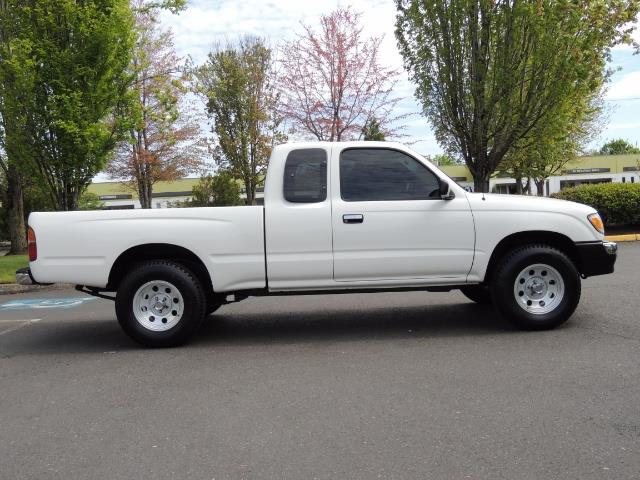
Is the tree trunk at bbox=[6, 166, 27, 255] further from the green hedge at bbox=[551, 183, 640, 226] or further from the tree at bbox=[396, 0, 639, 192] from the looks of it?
the green hedge at bbox=[551, 183, 640, 226]

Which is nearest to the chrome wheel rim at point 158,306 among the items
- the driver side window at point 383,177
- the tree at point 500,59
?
the driver side window at point 383,177

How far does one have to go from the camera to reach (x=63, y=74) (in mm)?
12320

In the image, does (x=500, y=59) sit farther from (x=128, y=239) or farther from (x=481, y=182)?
(x=128, y=239)

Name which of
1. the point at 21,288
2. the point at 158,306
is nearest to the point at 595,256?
the point at 158,306

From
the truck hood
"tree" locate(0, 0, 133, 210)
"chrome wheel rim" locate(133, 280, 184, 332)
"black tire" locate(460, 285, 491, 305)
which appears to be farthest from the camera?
"tree" locate(0, 0, 133, 210)

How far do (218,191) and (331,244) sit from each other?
25091 mm

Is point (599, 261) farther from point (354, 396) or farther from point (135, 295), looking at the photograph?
point (135, 295)

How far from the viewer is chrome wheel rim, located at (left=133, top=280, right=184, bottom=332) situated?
19.4ft

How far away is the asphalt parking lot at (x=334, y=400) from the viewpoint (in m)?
3.24

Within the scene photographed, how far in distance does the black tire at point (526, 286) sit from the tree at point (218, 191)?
75.0 feet

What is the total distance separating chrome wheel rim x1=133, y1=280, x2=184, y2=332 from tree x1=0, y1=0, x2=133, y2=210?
7625mm

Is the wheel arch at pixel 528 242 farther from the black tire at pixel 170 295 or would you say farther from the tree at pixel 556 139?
the tree at pixel 556 139

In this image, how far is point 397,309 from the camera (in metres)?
7.61

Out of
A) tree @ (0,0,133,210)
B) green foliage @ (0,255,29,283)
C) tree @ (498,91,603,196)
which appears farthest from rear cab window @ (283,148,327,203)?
tree @ (498,91,603,196)
